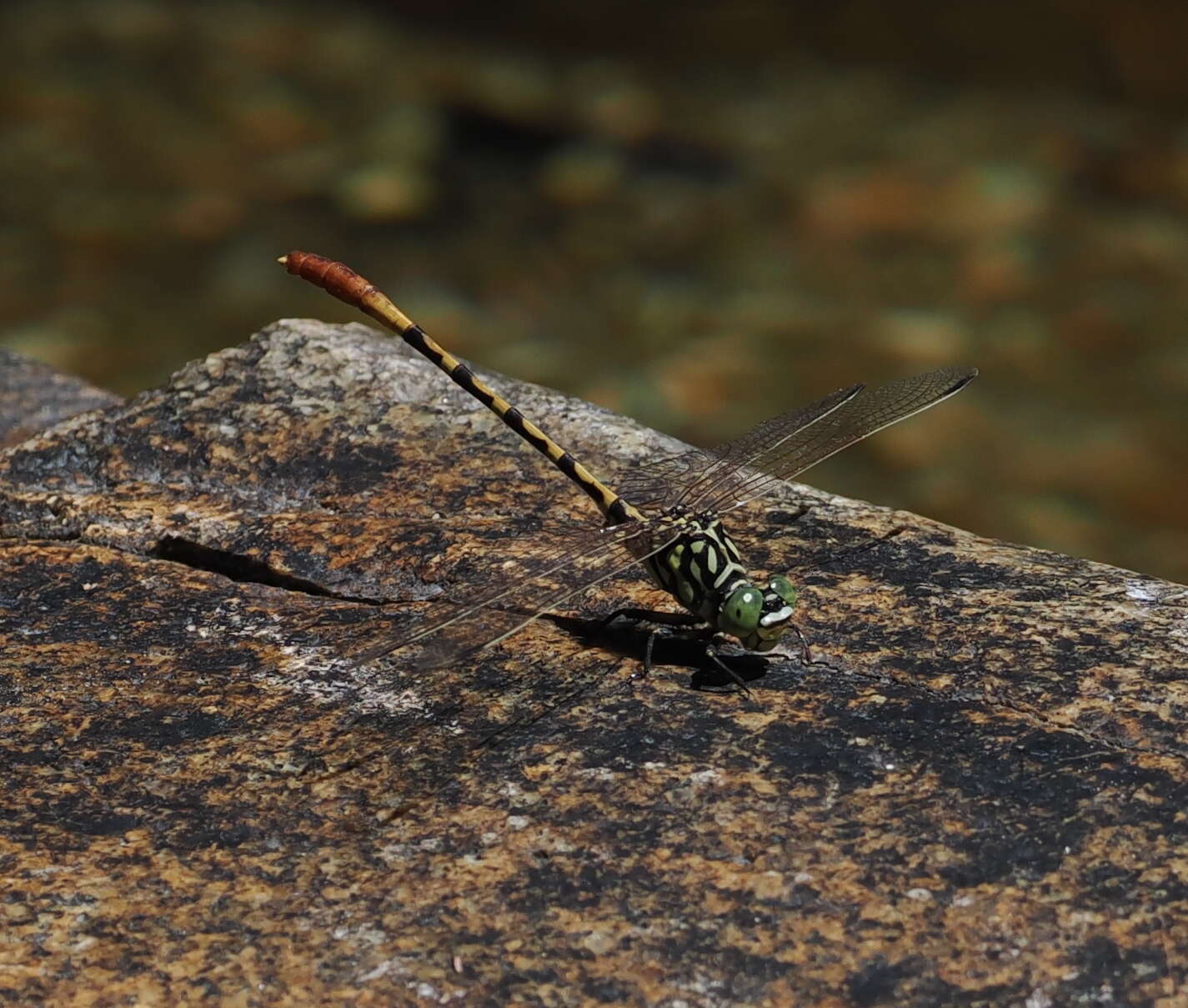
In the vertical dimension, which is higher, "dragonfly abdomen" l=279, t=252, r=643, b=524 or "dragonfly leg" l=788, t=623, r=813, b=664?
"dragonfly abdomen" l=279, t=252, r=643, b=524

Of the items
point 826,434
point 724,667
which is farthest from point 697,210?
point 724,667

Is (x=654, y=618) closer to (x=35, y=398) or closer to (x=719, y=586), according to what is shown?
(x=719, y=586)

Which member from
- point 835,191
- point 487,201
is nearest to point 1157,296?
point 835,191

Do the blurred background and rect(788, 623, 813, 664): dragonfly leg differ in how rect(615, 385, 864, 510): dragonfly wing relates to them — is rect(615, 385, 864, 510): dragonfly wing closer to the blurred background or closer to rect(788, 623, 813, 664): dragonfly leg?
rect(788, 623, 813, 664): dragonfly leg

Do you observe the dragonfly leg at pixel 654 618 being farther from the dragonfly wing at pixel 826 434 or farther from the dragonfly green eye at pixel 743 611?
the dragonfly wing at pixel 826 434

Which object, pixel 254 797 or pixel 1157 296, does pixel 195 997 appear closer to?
pixel 254 797

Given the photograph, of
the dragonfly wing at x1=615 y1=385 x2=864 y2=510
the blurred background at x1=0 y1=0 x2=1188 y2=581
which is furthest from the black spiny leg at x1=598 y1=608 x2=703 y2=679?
the blurred background at x1=0 y1=0 x2=1188 y2=581
